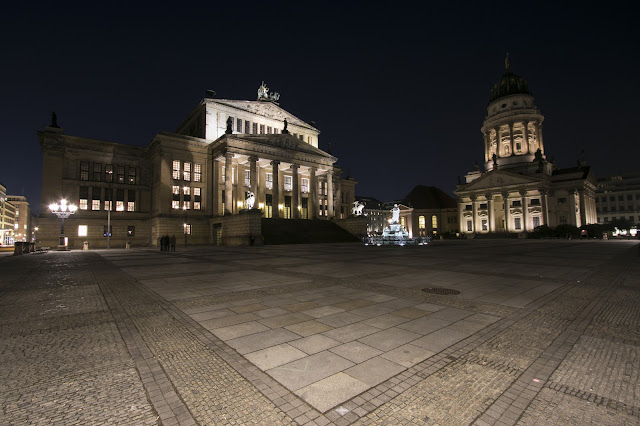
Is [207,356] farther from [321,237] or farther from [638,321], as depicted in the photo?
[321,237]

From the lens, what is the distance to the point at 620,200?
105375mm

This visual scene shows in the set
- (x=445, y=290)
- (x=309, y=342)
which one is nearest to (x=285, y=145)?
(x=445, y=290)

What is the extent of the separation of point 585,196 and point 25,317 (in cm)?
9257

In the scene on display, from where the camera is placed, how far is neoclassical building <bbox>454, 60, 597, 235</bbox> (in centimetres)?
6938

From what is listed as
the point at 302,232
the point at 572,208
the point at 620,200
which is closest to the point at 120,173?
the point at 302,232

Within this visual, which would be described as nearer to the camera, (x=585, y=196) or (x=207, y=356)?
(x=207, y=356)

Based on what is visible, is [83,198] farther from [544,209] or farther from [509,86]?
[509,86]

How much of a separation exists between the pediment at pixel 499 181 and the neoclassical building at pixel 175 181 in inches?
1768

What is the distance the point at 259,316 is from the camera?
6.51m

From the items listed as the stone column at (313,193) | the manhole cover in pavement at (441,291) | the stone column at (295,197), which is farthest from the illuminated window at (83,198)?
the manhole cover in pavement at (441,291)

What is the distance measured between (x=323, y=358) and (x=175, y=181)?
48.3 metres

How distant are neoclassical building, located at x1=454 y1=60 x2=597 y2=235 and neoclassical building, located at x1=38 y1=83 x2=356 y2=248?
45.3 metres

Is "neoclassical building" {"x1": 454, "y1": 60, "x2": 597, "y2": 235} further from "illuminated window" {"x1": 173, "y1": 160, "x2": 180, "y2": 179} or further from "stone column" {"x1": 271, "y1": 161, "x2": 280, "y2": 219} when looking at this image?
"illuminated window" {"x1": 173, "y1": 160, "x2": 180, "y2": 179}

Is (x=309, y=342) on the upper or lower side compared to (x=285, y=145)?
lower
